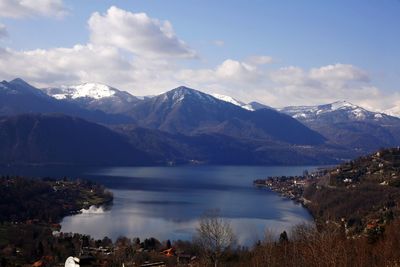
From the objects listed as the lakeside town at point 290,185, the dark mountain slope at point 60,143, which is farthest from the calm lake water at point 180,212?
the dark mountain slope at point 60,143

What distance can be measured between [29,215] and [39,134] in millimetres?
106810

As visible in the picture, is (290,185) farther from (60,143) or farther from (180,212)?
(60,143)

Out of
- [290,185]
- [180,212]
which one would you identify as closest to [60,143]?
[290,185]

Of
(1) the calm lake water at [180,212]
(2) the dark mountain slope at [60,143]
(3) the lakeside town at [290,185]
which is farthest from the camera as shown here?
(2) the dark mountain slope at [60,143]

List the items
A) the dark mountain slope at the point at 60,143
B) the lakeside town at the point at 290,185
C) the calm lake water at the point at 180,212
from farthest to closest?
the dark mountain slope at the point at 60,143 < the lakeside town at the point at 290,185 < the calm lake water at the point at 180,212

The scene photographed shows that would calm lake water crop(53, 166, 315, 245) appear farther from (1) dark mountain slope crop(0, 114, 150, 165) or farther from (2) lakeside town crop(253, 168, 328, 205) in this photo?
(1) dark mountain slope crop(0, 114, 150, 165)

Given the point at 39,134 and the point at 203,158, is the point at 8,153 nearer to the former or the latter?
the point at 39,134

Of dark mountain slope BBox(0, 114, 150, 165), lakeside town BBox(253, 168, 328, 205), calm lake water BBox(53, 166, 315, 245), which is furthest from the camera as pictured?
dark mountain slope BBox(0, 114, 150, 165)

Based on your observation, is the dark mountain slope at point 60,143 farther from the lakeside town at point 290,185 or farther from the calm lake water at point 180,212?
the lakeside town at point 290,185

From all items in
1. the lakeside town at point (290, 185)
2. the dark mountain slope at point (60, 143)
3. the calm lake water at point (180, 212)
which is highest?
the dark mountain slope at point (60, 143)

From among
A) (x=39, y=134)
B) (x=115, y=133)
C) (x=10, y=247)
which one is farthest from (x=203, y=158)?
(x=10, y=247)

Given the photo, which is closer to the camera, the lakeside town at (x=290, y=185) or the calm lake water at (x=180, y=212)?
the calm lake water at (x=180, y=212)

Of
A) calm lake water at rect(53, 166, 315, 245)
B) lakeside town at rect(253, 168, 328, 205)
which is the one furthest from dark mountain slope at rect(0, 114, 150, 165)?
lakeside town at rect(253, 168, 328, 205)

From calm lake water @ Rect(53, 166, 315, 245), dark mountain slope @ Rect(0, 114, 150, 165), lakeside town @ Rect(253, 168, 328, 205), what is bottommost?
calm lake water @ Rect(53, 166, 315, 245)
